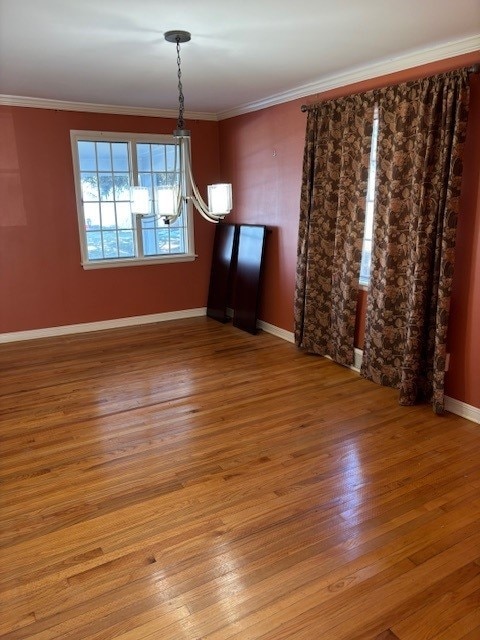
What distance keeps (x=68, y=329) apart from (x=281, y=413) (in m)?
3.06

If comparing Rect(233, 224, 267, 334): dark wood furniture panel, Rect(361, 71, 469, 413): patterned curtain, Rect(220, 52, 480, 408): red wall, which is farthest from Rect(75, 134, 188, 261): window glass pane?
Rect(361, 71, 469, 413): patterned curtain

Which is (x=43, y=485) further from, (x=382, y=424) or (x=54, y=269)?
(x=54, y=269)

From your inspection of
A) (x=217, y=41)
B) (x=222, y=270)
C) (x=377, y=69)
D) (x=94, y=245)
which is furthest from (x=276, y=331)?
(x=217, y=41)

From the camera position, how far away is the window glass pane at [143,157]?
5.55 metres

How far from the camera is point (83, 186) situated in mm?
5328

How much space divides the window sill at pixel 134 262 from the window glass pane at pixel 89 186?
71 cm

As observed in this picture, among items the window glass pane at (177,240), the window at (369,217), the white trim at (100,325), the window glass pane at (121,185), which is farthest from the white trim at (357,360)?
the window glass pane at (121,185)

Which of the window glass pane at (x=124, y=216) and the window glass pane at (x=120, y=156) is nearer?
the window glass pane at (x=120, y=156)

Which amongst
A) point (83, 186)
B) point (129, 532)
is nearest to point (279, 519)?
point (129, 532)

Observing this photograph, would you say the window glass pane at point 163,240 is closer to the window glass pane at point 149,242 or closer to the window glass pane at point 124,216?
the window glass pane at point 149,242

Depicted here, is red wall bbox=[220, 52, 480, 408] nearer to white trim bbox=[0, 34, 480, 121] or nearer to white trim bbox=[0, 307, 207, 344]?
white trim bbox=[0, 34, 480, 121]

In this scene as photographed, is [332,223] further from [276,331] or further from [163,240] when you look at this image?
[163,240]

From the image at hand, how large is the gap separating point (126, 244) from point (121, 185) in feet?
2.19

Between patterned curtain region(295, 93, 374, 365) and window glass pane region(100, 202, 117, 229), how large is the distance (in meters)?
2.27
